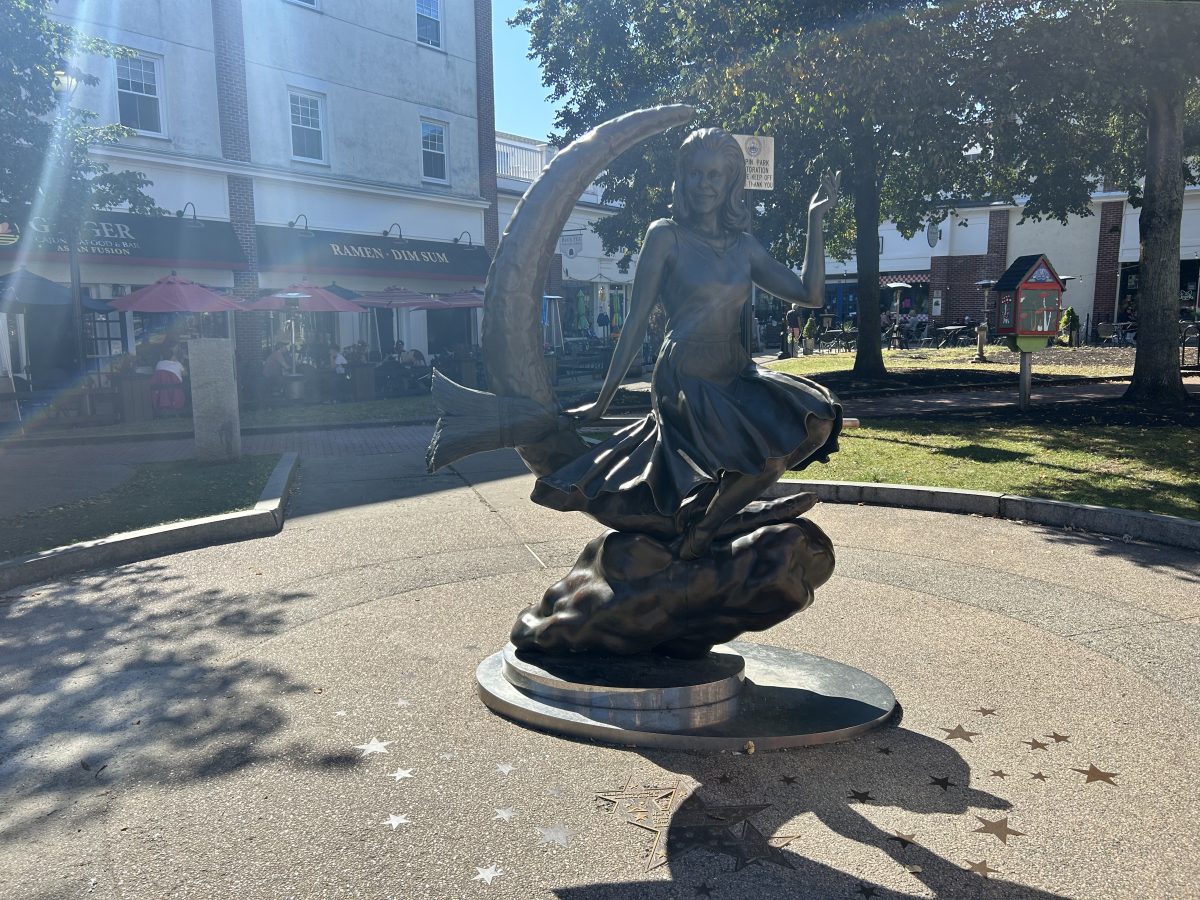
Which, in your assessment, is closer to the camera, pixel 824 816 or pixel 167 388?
pixel 824 816

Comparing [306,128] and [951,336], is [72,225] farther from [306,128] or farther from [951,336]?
[951,336]

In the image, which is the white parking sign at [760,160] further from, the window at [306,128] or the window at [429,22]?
the window at [429,22]

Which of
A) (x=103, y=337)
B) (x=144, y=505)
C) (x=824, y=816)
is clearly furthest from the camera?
(x=103, y=337)

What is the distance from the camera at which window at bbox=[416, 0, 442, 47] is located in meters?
25.7

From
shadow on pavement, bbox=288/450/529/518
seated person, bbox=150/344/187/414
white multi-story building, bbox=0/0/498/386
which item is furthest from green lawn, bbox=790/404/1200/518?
white multi-story building, bbox=0/0/498/386

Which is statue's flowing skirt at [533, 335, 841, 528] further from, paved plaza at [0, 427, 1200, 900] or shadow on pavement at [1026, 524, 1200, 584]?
shadow on pavement at [1026, 524, 1200, 584]

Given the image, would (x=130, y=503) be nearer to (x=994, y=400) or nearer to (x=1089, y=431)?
(x=1089, y=431)

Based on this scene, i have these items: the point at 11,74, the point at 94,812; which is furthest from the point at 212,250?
the point at 94,812

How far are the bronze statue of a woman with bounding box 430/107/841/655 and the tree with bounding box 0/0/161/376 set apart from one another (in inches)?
358

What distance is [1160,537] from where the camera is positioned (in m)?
7.20

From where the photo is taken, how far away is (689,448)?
4.10m

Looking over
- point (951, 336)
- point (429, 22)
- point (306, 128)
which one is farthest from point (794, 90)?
point (951, 336)

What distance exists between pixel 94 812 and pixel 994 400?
52.1ft

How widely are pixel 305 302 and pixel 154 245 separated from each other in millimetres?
3753
